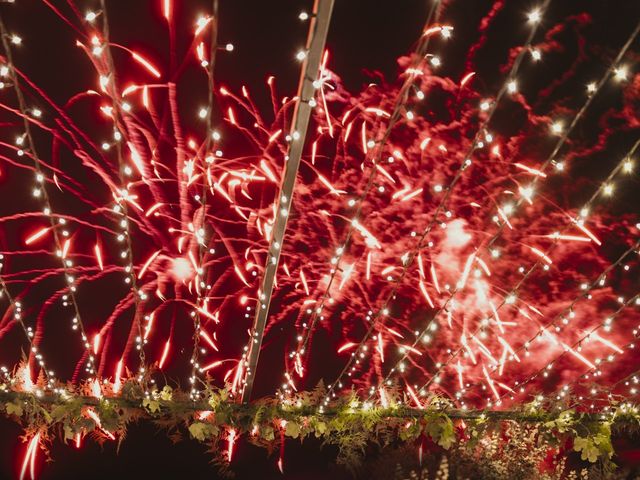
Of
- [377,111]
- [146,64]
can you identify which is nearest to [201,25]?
[146,64]

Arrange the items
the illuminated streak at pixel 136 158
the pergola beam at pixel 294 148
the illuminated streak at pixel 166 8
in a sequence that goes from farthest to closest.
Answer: the illuminated streak at pixel 136 158
the illuminated streak at pixel 166 8
the pergola beam at pixel 294 148

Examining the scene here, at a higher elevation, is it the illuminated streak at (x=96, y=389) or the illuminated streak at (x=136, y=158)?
the illuminated streak at (x=136, y=158)

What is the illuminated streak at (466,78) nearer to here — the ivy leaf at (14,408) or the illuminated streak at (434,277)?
the illuminated streak at (434,277)

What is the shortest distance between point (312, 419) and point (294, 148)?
7.50 feet

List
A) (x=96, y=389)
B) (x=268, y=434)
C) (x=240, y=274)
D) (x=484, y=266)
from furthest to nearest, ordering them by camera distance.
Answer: (x=484, y=266) → (x=240, y=274) → (x=268, y=434) → (x=96, y=389)

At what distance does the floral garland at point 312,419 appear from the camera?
11.5ft

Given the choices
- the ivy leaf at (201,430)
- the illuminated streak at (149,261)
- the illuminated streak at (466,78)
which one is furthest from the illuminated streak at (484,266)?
the illuminated streak at (149,261)

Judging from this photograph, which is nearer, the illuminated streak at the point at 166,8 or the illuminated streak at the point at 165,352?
the illuminated streak at the point at 166,8

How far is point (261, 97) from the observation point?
3668 millimetres

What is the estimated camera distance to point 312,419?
3705mm

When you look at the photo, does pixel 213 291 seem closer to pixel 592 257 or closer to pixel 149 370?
pixel 149 370

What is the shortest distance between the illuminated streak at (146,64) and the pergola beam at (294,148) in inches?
57.1

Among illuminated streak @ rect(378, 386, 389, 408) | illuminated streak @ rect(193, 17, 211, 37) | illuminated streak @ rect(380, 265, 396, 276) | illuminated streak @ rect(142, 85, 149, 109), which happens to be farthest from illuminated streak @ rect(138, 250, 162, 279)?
illuminated streak @ rect(378, 386, 389, 408)

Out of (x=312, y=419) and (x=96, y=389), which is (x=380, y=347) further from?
(x=96, y=389)
